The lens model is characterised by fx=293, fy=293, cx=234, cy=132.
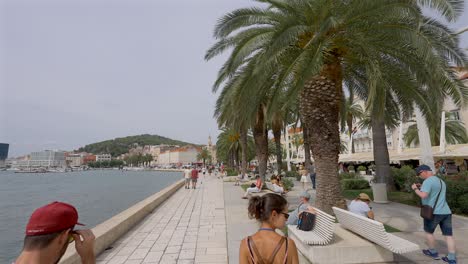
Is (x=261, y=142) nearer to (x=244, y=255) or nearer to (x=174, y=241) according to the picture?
(x=174, y=241)

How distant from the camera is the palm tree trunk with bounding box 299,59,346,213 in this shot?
770cm

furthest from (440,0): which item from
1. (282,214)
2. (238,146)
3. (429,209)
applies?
(238,146)

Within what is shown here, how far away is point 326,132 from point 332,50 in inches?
85.4

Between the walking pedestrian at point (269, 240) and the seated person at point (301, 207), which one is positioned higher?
the walking pedestrian at point (269, 240)

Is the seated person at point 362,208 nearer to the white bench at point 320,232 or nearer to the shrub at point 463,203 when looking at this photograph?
the white bench at point 320,232

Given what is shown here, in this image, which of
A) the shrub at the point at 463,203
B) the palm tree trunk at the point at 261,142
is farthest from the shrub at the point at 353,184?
the shrub at the point at 463,203

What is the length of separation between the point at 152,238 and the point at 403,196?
37.1 feet

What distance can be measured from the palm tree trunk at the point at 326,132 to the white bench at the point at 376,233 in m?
1.96

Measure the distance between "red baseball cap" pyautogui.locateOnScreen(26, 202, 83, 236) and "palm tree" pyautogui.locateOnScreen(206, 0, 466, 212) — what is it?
550cm

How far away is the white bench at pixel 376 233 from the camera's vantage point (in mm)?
4188

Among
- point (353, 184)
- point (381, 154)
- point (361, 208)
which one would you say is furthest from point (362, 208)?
point (353, 184)

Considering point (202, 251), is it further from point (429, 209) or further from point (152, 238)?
point (429, 209)

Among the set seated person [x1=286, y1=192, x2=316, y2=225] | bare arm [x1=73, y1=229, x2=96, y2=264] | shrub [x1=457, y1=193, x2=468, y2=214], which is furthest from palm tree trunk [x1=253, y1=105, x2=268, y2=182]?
bare arm [x1=73, y1=229, x2=96, y2=264]

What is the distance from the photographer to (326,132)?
773 centimetres
